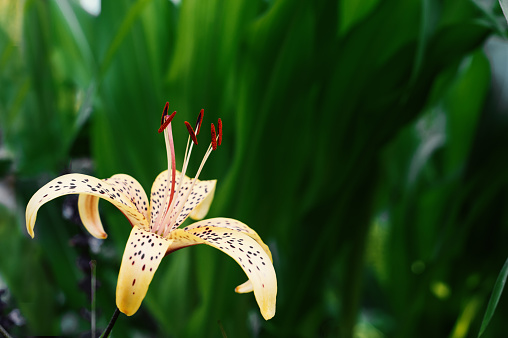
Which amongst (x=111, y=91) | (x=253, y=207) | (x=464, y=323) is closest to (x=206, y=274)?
(x=253, y=207)

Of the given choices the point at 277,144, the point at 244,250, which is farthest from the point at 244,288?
the point at 277,144

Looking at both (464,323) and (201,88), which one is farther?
(464,323)

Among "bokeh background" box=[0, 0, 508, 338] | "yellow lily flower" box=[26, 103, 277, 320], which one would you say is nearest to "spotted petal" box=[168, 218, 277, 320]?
"yellow lily flower" box=[26, 103, 277, 320]

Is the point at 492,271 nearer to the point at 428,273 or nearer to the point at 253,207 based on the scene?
the point at 428,273

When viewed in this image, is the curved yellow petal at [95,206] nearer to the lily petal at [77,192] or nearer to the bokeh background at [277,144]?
the lily petal at [77,192]

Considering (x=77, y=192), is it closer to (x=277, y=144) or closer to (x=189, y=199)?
(x=189, y=199)

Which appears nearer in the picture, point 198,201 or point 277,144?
point 198,201

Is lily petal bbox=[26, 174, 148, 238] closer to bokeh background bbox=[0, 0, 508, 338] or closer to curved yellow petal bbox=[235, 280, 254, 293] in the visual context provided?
curved yellow petal bbox=[235, 280, 254, 293]
